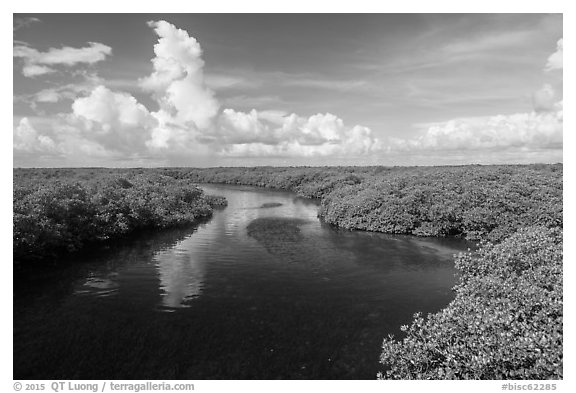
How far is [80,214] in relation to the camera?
110ft

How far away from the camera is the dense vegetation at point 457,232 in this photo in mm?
12320

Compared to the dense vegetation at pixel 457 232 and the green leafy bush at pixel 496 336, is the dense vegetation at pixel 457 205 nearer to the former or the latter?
the dense vegetation at pixel 457 232

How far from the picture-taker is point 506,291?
1608cm

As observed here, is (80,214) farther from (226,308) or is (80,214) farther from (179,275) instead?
(226,308)

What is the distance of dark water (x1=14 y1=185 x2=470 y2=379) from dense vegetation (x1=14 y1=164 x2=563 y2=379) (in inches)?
102

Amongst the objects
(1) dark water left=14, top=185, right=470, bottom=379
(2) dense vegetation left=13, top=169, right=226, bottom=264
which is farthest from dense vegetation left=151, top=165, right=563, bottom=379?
(2) dense vegetation left=13, top=169, right=226, bottom=264

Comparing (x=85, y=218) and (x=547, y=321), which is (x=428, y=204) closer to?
(x=547, y=321)

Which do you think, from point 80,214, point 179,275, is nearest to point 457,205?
point 179,275

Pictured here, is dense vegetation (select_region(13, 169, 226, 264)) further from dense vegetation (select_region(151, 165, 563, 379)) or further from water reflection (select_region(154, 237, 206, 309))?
dense vegetation (select_region(151, 165, 563, 379))

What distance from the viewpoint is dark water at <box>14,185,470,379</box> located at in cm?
1484

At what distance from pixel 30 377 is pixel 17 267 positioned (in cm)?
1535

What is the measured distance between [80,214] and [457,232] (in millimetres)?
36923

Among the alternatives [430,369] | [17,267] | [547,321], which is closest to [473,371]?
[430,369]

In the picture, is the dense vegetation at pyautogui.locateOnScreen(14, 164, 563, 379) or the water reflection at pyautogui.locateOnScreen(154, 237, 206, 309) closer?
the dense vegetation at pyautogui.locateOnScreen(14, 164, 563, 379)
